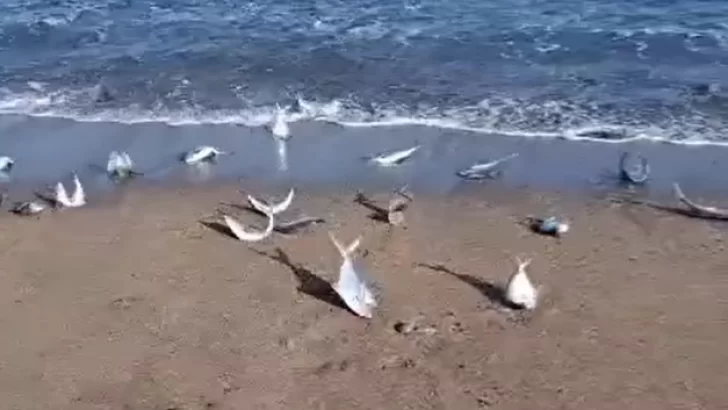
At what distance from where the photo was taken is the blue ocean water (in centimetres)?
1429

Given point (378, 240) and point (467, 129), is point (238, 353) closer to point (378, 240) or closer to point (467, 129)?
point (378, 240)

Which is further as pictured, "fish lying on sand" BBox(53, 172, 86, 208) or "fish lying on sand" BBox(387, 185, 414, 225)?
"fish lying on sand" BBox(53, 172, 86, 208)

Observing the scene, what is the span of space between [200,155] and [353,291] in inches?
171

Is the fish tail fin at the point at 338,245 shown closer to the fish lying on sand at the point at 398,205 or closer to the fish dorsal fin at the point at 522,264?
the fish lying on sand at the point at 398,205

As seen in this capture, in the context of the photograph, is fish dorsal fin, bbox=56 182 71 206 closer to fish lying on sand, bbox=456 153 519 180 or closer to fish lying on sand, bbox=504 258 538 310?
fish lying on sand, bbox=456 153 519 180

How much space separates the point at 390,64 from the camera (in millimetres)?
16703

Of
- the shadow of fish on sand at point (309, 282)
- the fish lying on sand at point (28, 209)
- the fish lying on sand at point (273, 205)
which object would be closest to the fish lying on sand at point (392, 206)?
the fish lying on sand at point (273, 205)

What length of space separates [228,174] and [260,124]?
6.18ft

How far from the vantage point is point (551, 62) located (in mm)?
16109

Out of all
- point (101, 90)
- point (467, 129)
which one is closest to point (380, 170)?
point (467, 129)

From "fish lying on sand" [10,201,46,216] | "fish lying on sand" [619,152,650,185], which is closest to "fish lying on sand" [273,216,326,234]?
"fish lying on sand" [10,201,46,216]

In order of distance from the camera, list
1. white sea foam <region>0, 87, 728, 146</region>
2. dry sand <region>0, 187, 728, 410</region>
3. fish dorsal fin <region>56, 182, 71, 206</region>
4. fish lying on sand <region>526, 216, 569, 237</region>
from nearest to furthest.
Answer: dry sand <region>0, 187, 728, 410</region> → fish lying on sand <region>526, 216, 569, 237</region> → fish dorsal fin <region>56, 182, 71, 206</region> → white sea foam <region>0, 87, 728, 146</region>

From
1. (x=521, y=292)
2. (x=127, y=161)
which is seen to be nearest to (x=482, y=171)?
(x=521, y=292)

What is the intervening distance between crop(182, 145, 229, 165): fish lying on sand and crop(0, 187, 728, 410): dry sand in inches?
49.7
